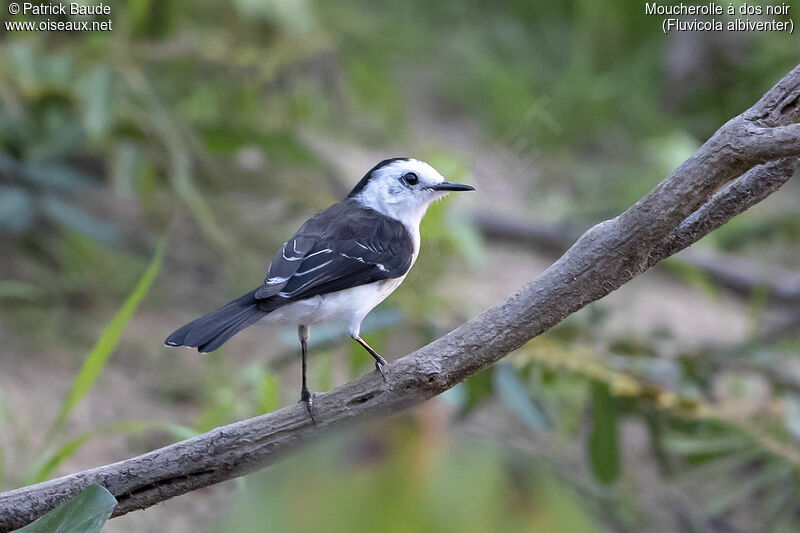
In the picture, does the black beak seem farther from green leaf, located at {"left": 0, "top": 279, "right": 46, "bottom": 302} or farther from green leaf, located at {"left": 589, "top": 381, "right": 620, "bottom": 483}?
green leaf, located at {"left": 0, "top": 279, "right": 46, "bottom": 302}

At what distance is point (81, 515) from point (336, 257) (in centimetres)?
31

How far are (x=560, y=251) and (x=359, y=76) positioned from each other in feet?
2.03

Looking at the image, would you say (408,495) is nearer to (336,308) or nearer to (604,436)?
(336,308)

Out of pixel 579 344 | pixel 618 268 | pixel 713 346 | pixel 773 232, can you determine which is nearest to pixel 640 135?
pixel 773 232

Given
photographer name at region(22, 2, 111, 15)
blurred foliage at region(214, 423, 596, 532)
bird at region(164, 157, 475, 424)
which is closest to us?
blurred foliage at region(214, 423, 596, 532)

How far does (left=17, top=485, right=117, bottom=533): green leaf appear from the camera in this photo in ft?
2.07

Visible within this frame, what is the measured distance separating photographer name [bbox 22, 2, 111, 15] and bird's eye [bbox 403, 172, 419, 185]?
84 cm

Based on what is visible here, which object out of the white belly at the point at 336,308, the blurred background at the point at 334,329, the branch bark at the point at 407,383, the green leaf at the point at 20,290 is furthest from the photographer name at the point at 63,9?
the branch bark at the point at 407,383

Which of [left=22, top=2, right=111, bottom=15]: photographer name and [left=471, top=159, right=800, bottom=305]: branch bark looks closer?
[left=22, top=2, right=111, bottom=15]: photographer name

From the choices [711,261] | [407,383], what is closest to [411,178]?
[407,383]

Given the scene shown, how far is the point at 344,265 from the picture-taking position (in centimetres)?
82

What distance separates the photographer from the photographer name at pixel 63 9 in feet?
4.95

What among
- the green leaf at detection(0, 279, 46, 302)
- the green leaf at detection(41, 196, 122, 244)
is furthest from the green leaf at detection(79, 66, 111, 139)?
the green leaf at detection(0, 279, 46, 302)

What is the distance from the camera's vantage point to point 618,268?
0.68 m
